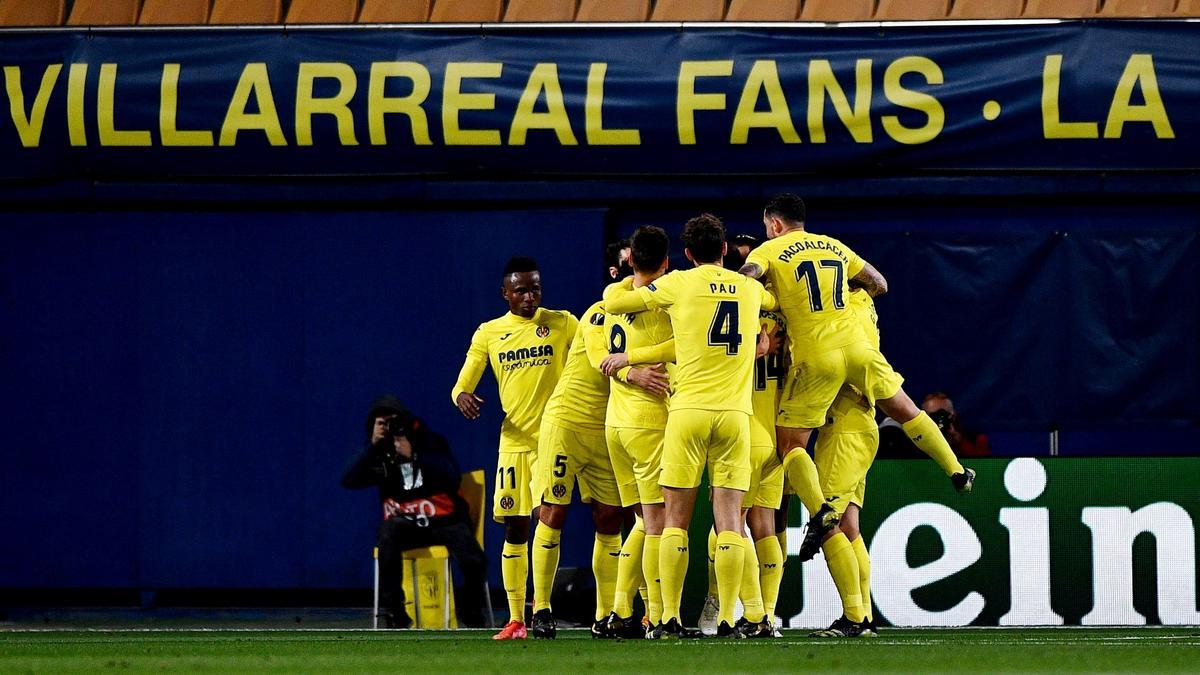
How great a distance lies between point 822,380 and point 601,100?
Answer: 4560mm

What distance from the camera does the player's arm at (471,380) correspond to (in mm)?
11031

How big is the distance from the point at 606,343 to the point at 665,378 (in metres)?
0.43

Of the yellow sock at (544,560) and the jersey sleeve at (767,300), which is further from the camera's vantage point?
the yellow sock at (544,560)

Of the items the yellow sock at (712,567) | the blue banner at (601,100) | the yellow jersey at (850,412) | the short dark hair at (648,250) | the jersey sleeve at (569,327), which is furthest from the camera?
the blue banner at (601,100)

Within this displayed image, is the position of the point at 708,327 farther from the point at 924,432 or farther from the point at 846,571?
the point at 924,432

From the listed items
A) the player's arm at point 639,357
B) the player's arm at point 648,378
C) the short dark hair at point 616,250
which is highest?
the short dark hair at point 616,250

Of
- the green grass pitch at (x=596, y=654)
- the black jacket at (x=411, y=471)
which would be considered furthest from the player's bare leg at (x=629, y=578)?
the black jacket at (x=411, y=471)

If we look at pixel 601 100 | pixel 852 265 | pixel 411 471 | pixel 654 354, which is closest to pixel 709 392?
pixel 654 354

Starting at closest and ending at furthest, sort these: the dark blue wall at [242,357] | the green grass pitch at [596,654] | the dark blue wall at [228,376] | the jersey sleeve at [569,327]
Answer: the green grass pitch at [596,654]
the jersey sleeve at [569,327]
the dark blue wall at [242,357]
the dark blue wall at [228,376]

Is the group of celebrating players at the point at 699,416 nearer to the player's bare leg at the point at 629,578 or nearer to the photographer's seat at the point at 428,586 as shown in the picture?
the player's bare leg at the point at 629,578

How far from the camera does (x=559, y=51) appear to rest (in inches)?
571

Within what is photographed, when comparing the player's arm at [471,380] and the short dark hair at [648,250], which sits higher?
the short dark hair at [648,250]

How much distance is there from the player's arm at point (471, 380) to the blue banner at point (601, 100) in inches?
133

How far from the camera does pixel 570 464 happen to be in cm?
1067
